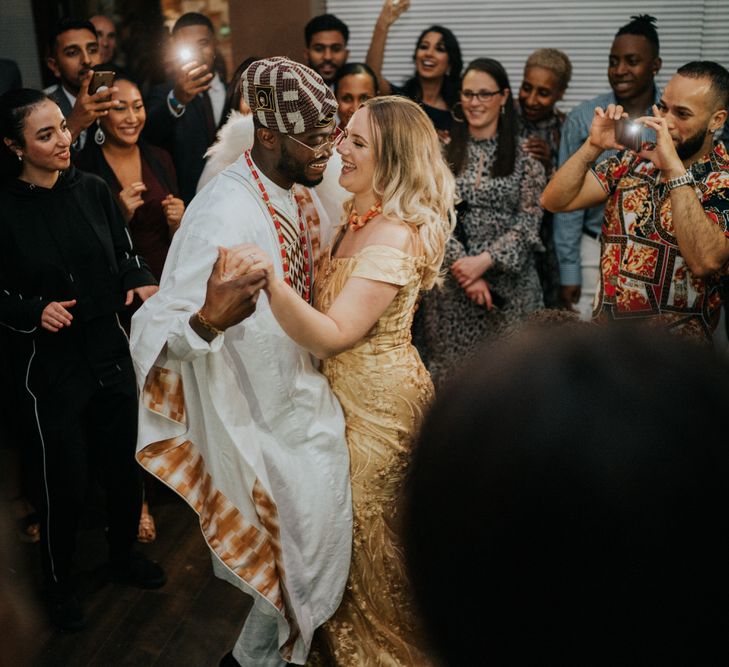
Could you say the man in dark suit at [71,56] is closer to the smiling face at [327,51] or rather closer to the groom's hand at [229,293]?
the smiling face at [327,51]

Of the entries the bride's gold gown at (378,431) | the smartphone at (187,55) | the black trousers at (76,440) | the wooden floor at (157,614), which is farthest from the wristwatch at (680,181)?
the smartphone at (187,55)

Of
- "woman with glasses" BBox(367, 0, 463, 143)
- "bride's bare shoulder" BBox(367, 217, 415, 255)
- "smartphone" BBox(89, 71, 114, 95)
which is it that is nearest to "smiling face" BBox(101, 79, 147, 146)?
"smartphone" BBox(89, 71, 114, 95)

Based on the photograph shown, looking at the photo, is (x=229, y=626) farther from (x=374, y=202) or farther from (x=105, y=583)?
(x=374, y=202)

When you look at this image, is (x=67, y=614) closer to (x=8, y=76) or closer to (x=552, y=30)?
(x=8, y=76)

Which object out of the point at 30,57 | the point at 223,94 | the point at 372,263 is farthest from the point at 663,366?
the point at 30,57

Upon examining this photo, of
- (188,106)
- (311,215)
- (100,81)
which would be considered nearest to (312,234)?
(311,215)

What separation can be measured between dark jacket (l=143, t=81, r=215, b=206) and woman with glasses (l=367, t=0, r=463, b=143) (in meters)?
0.86

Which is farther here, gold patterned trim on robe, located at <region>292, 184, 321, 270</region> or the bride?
gold patterned trim on robe, located at <region>292, 184, 321, 270</region>

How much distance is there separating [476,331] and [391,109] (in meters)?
1.47

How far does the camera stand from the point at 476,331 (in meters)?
3.21

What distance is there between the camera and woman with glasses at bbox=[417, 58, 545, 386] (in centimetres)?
309

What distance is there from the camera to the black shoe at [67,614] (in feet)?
7.84

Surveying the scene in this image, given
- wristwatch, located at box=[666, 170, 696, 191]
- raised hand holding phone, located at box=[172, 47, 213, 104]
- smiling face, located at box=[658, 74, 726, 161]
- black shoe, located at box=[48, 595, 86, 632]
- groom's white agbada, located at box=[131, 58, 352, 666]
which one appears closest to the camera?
groom's white agbada, located at box=[131, 58, 352, 666]

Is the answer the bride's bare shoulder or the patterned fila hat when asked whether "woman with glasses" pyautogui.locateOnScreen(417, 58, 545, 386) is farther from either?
the patterned fila hat
